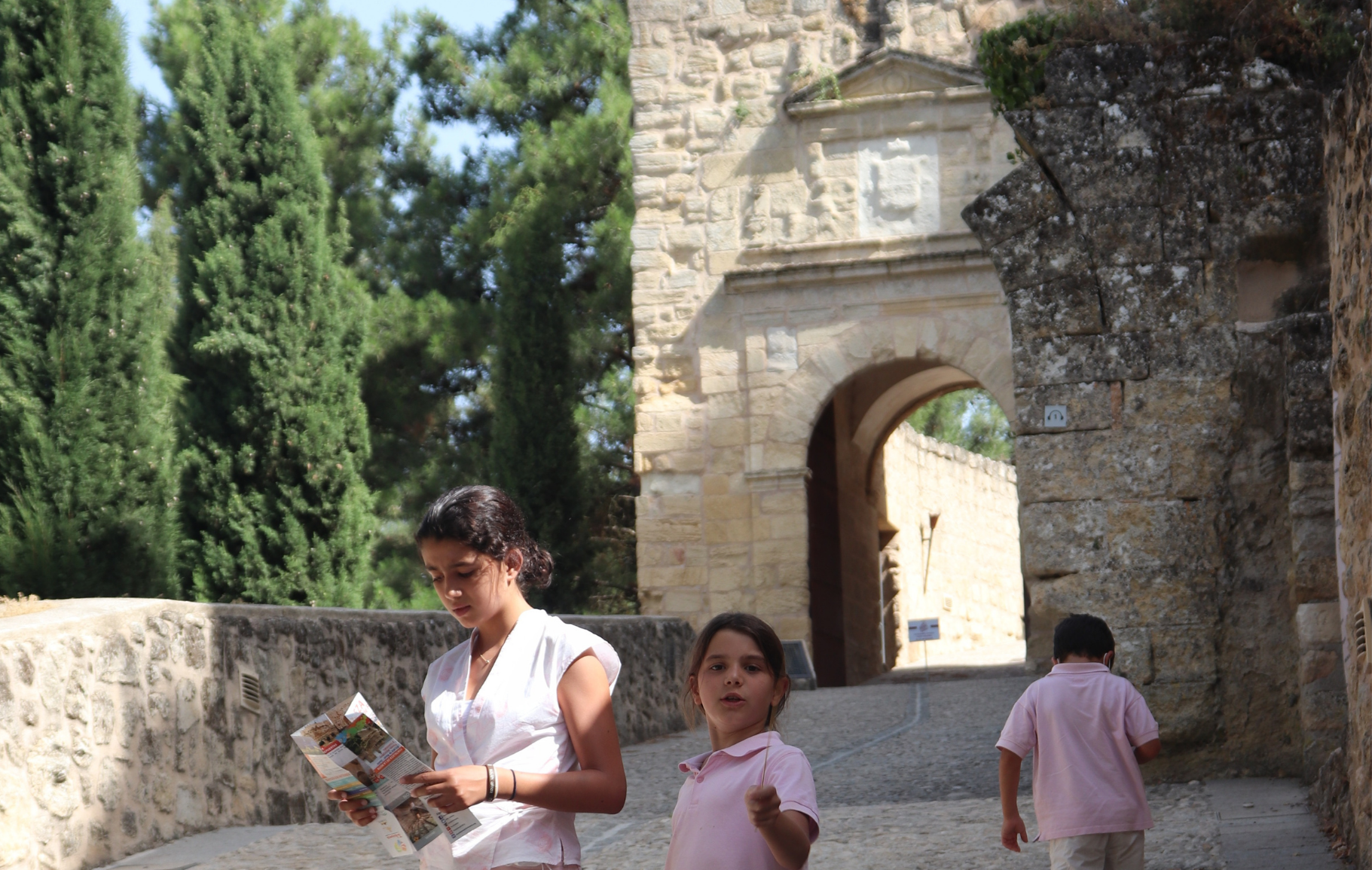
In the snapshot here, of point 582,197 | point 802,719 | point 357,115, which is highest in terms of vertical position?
point 357,115

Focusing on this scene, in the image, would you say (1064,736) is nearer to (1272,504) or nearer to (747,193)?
(1272,504)

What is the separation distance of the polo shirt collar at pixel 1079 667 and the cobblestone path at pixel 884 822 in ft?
3.78

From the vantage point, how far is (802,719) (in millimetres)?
10406

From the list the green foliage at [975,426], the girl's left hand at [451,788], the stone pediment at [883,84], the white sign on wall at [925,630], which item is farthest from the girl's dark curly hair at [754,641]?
the green foliage at [975,426]

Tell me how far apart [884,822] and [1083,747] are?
8.46 feet

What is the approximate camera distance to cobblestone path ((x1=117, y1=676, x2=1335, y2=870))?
16.9 feet

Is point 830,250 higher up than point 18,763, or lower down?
higher up

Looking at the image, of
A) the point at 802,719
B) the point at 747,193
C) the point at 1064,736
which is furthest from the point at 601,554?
the point at 1064,736

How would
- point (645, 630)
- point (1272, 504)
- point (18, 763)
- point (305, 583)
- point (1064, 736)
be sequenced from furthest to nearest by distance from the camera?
point (305, 583) → point (645, 630) → point (1272, 504) → point (18, 763) → point (1064, 736)

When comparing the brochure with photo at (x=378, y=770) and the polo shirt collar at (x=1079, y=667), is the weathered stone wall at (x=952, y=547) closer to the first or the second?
the polo shirt collar at (x=1079, y=667)

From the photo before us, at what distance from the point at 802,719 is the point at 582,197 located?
9564mm

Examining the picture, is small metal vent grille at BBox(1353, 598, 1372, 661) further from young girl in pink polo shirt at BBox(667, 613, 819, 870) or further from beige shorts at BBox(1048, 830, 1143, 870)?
young girl in pink polo shirt at BBox(667, 613, 819, 870)

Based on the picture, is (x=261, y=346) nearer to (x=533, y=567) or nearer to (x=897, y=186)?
(x=897, y=186)

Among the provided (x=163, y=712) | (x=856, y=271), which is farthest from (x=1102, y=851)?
(x=856, y=271)
